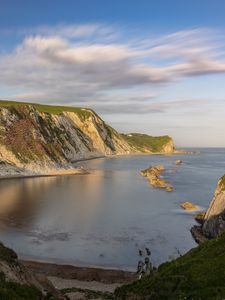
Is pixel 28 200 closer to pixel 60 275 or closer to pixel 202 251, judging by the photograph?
pixel 60 275

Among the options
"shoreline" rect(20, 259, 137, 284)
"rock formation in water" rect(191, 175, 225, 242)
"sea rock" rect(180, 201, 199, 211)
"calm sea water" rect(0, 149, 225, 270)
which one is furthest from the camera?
"sea rock" rect(180, 201, 199, 211)

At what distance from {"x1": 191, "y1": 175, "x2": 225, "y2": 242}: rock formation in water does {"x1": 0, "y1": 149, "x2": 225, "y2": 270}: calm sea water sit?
5.09ft

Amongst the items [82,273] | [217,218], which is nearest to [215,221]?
[217,218]

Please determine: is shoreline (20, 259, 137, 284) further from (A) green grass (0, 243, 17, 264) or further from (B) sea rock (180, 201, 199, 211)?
(B) sea rock (180, 201, 199, 211)

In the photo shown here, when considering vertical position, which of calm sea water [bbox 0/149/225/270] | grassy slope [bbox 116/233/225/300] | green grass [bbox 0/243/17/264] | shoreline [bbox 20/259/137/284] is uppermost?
green grass [bbox 0/243/17/264]

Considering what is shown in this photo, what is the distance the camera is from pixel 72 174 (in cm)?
13688

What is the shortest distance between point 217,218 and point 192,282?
108 ft

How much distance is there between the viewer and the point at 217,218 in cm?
5050

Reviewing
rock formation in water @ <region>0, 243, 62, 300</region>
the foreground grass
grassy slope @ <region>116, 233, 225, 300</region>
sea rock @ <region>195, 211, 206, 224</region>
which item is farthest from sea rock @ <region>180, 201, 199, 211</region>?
the foreground grass

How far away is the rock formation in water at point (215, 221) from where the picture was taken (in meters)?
49.6

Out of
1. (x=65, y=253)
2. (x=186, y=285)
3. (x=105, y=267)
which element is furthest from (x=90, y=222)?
(x=186, y=285)

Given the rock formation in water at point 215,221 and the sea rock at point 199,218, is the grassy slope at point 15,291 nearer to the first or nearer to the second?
the rock formation in water at point 215,221

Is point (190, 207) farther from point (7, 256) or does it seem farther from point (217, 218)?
point (7, 256)

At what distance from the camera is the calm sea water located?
46.7 meters
